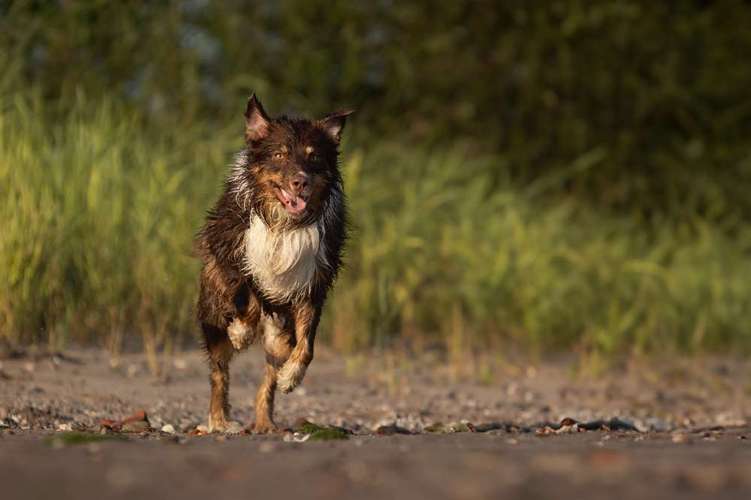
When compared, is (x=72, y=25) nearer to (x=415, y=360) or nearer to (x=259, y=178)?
(x=415, y=360)

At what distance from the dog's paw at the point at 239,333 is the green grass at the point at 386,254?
1.12 m

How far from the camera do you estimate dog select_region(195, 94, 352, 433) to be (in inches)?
246

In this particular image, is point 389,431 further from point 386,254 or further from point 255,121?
point 386,254

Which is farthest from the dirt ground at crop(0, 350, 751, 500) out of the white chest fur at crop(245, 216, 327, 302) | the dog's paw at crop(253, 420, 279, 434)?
the white chest fur at crop(245, 216, 327, 302)

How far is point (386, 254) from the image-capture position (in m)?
9.94

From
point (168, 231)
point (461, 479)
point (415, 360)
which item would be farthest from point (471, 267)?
point (461, 479)

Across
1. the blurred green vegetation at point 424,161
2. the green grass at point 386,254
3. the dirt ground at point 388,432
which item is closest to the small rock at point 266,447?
the dirt ground at point 388,432

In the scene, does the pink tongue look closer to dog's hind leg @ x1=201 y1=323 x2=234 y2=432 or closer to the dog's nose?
the dog's nose

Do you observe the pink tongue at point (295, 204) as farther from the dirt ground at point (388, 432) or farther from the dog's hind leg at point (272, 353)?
the dirt ground at point (388, 432)

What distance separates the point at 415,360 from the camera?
976 cm

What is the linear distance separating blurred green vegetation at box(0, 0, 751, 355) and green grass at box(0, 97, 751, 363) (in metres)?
0.02

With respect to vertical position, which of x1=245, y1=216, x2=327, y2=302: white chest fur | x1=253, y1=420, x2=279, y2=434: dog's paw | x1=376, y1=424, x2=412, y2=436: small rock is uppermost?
x1=245, y1=216, x2=327, y2=302: white chest fur

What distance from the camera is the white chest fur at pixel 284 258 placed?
6.24 m

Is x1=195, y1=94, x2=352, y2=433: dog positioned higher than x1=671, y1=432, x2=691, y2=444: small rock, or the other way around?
x1=195, y1=94, x2=352, y2=433: dog
